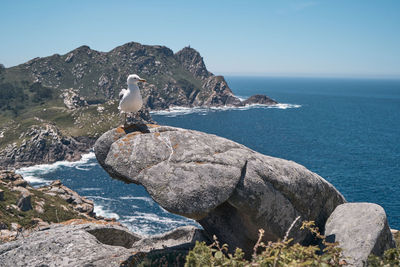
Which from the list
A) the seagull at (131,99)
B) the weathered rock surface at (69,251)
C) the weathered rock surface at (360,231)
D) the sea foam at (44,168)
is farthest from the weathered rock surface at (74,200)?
the weathered rock surface at (360,231)

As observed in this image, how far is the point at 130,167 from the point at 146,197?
76864 mm

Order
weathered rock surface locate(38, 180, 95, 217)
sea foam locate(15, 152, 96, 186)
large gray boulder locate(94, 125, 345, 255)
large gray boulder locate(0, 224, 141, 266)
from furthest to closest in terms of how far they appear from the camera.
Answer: sea foam locate(15, 152, 96, 186), weathered rock surface locate(38, 180, 95, 217), large gray boulder locate(0, 224, 141, 266), large gray boulder locate(94, 125, 345, 255)

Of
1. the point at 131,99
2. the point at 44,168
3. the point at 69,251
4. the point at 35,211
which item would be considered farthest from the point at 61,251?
the point at 44,168

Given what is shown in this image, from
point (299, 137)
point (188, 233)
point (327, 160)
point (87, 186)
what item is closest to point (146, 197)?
point (87, 186)

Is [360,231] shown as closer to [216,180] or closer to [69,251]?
[216,180]

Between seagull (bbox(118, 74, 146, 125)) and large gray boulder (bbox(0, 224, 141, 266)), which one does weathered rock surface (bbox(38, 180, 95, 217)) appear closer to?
large gray boulder (bbox(0, 224, 141, 266))

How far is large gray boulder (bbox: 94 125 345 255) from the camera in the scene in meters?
11.7

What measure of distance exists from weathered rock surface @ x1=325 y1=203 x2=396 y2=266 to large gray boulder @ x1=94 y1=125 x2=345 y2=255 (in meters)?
1.08

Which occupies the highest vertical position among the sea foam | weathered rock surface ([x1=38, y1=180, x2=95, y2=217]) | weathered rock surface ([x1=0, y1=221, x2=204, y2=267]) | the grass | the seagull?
the seagull

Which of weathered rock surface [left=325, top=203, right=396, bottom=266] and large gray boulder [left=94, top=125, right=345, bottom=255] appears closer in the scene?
large gray boulder [left=94, top=125, right=345, bottom=255]

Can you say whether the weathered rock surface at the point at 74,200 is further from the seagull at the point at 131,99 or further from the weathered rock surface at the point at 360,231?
the weathered rock surface at the point at 360,231

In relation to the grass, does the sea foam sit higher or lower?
lower

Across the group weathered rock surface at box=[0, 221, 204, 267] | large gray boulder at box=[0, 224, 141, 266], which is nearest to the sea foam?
weathered rock surface at box=[0, 221, 204, 267]

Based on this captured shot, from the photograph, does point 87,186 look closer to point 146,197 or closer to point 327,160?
point 146,197
